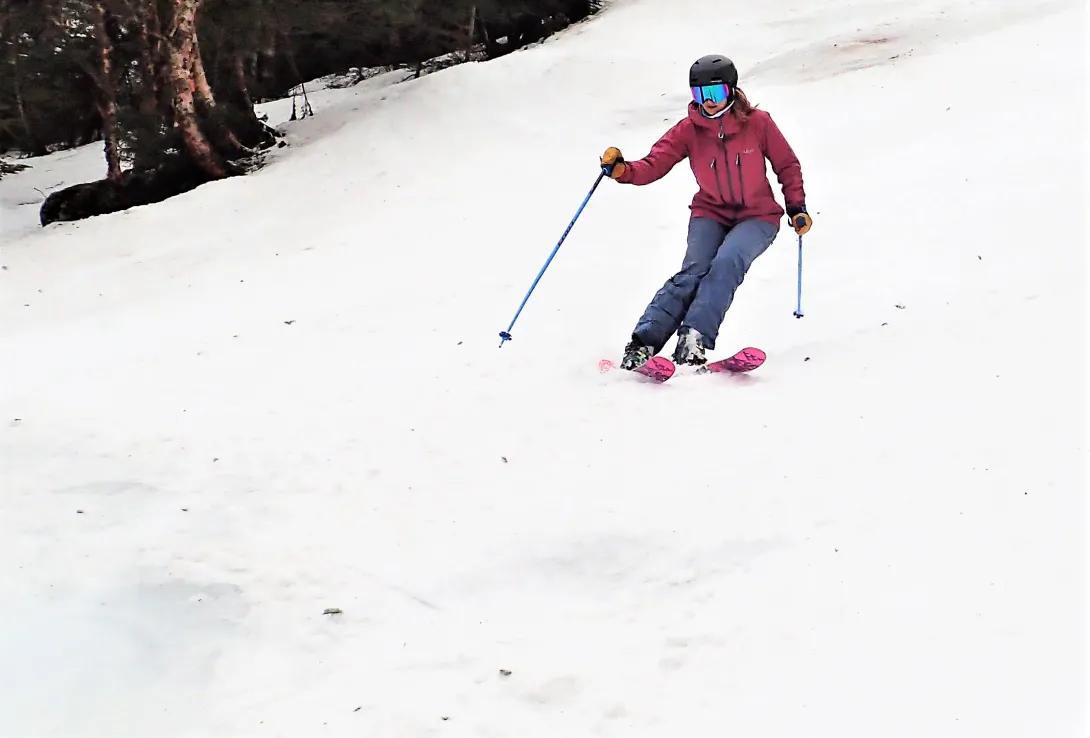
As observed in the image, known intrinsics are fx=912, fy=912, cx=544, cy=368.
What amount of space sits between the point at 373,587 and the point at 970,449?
236 cm

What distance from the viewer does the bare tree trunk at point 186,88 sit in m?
11.5

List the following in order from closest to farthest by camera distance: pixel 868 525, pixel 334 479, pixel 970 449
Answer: pixel 868 525
pixel 970 449
pixel 334 479

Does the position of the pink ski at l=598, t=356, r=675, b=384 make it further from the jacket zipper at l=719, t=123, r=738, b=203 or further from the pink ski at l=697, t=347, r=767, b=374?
the jacket zipper at l=719, t=123, r=738, b=203

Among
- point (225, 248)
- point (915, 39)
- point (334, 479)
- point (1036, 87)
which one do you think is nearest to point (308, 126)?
point (225, 248)

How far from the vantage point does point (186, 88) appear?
11.5 meters

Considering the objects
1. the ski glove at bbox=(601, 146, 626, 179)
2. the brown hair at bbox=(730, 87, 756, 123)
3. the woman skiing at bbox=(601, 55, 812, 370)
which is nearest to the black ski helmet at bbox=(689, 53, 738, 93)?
the woman skiing at bbox=(601, 55, 812, 370)

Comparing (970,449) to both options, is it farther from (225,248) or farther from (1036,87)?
(225,248)

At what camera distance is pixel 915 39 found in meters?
12.6

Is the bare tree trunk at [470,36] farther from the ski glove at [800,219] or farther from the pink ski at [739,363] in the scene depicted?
the pink ski at [739,363]

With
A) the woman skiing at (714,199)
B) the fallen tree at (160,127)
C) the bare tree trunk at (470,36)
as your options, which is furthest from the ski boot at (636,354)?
the bare tree trunk at (470,36)

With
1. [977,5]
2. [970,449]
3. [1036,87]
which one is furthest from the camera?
[977,5]

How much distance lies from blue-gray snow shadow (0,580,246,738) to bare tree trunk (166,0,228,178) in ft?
31.5

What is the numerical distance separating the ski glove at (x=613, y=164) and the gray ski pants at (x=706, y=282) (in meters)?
0.55

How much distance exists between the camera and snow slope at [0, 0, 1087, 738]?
104 inches
